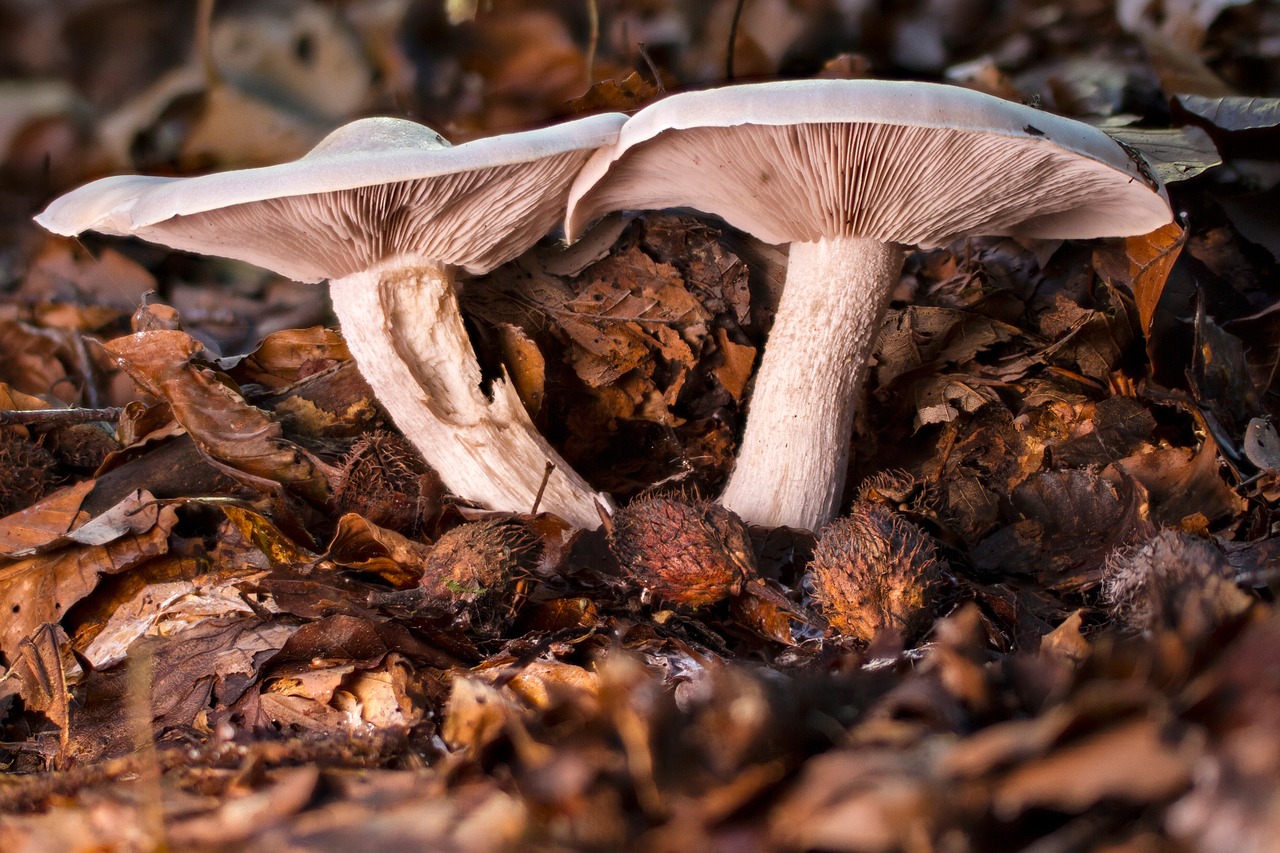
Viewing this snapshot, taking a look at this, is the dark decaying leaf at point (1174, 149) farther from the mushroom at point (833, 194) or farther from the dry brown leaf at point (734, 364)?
the dry brown leaf at point (734, 364)

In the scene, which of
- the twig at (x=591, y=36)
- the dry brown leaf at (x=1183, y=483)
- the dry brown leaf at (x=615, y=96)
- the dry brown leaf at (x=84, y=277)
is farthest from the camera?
the dry brown leaf at (x=84, y=277)

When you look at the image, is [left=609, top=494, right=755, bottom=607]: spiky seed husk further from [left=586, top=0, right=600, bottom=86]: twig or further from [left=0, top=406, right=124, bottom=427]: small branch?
[left=586, top=0, right=600, bottom=86]: twig

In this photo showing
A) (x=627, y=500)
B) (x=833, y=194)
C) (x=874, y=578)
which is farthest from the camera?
(x=627, y=500)

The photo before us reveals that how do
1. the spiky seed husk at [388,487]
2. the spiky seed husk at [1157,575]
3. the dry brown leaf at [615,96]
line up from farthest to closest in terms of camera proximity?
the dry brown leaf at [615,96], the spiky seed husk at [388,487], the spiky seed husk at [1157,575]

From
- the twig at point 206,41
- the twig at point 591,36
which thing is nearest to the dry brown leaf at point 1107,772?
the twig at point 591,36

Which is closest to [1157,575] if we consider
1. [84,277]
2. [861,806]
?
[861,806]

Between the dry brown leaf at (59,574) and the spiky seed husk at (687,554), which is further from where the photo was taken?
the dry brown leaf at (59,574)

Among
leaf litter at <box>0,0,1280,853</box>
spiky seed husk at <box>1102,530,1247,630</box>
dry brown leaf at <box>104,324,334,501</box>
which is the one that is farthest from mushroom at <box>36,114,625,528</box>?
spiky seed husk at <box>1102,530,1247,630</box>

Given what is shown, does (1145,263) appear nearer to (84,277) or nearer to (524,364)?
(524,364)
